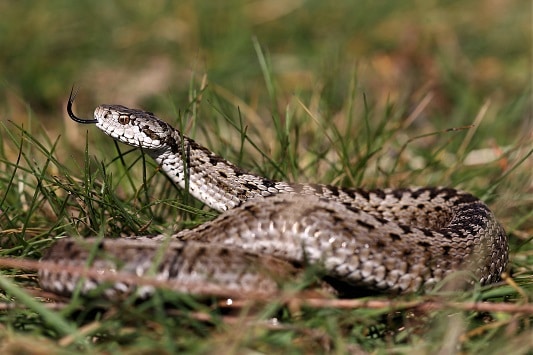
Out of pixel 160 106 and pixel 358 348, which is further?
pixel 160 106

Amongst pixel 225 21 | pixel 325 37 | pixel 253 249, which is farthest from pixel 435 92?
pixel 253 249

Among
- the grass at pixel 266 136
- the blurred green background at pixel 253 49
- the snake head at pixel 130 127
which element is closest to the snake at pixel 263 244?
the snake head at pixel 130 127

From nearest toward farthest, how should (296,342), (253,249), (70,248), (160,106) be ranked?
(296,342) → (70,248) → (253,249) → (160,106)

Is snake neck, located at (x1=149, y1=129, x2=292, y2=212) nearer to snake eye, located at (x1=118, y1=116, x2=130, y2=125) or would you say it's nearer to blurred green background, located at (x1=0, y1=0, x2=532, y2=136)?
snake eye, located at (x1=118, y1=116, x2=130, y2=125)

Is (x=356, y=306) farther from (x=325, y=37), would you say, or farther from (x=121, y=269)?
(x=325, y=37)

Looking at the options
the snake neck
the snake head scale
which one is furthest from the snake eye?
the snake neck

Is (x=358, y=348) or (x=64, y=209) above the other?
(x=64, y=209)

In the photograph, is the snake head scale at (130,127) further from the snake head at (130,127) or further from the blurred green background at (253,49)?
the blurred green background at (253,49)

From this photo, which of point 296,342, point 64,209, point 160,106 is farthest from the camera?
point 160,106

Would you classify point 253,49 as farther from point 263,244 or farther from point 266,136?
point 263,244
